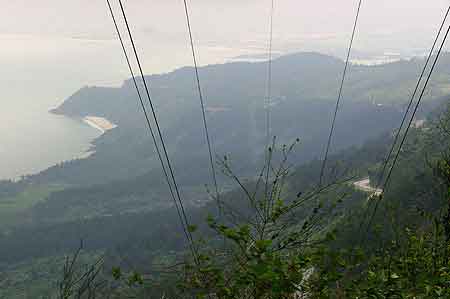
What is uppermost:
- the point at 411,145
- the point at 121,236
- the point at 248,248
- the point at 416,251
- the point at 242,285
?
the point at 248,248

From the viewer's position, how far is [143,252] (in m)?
95.8

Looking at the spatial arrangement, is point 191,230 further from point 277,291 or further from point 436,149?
point 436,149

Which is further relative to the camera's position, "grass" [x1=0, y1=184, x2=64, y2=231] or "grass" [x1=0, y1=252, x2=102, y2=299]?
"grass" [x1=0, y1=184, x2=64, y2=231]

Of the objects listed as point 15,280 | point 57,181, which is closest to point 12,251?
point 15,280

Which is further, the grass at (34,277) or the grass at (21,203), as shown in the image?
the grass at (21,203)

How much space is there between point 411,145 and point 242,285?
7774 cm

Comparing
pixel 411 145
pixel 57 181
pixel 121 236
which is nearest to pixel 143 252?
pixel 121 236

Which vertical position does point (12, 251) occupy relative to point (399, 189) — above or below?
below

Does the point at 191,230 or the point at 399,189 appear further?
the point at 399,189

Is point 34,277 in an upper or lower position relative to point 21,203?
lower

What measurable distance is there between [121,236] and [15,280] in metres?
28.0

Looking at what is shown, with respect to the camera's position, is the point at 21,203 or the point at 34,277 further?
the point at 21,203

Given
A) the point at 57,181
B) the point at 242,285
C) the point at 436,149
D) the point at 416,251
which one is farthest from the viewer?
the point at 57,181

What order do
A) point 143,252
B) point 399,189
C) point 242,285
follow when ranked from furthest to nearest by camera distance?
1. point 143,252
2. point 399,189
3. point 242,285
